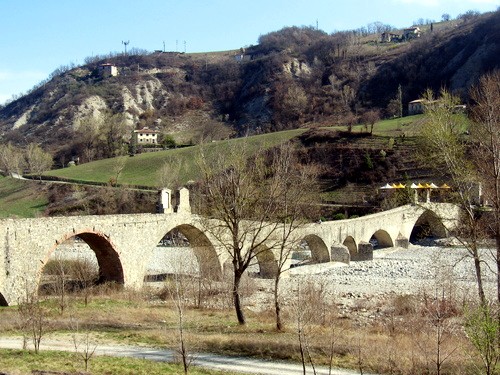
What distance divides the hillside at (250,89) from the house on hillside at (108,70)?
5.80ft

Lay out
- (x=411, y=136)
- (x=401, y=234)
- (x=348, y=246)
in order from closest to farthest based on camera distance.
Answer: (x=348, y=246)
(x=401, y=234)
(x=411, y=136)

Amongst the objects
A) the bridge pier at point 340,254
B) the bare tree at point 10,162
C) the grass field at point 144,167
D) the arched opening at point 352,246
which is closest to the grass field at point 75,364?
the bridge pier at point 340,254

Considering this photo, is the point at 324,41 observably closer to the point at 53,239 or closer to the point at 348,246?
the point at 348,246

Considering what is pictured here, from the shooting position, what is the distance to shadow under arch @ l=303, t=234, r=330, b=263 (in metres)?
40.5

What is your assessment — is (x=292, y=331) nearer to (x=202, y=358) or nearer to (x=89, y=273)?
(x=202, y=358)

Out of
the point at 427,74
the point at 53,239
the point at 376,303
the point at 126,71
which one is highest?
the point at 126,71

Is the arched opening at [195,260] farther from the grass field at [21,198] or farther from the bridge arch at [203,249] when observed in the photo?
the grass field at [21,198]

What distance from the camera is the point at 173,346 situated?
1473cm

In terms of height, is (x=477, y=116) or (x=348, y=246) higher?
(x=477, y=116)

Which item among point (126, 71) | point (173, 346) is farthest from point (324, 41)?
point (173, 346)

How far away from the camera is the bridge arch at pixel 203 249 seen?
1205 inches

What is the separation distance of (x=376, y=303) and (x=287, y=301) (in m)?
4.30

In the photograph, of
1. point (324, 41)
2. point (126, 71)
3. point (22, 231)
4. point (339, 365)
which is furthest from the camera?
point (126, 71)

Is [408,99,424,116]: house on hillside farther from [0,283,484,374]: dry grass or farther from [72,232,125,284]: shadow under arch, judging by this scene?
[72,232,125,284]: shadow under arch
